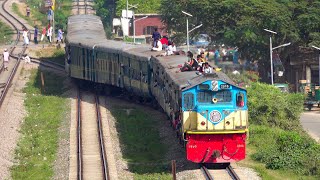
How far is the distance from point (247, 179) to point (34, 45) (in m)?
44.9

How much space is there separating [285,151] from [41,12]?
75317 millimetres

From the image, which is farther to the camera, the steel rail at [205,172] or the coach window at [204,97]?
the coach window at [204,97]

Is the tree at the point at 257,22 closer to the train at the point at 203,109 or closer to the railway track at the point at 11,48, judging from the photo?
the railway track at the point at 11,48

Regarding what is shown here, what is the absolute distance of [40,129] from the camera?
3988cm

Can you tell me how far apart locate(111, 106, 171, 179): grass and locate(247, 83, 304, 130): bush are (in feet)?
16.6

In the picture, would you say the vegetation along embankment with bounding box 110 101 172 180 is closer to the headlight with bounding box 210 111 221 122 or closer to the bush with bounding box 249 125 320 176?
the headlight with bounding box 210 111 221 122

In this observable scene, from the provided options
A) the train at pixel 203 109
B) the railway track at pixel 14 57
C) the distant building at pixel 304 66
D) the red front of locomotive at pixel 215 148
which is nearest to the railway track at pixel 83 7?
the railway track at pixel 14 57

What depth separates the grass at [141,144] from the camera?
31.1 metres

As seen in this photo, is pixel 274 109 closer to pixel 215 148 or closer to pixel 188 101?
pixel 215 148

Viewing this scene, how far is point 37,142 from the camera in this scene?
3684 cm

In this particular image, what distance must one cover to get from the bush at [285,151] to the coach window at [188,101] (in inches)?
163

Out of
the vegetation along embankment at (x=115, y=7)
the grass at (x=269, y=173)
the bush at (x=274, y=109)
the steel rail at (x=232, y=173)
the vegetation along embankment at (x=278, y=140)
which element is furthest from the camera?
the vegetation along embankment at (x=115, y=7)

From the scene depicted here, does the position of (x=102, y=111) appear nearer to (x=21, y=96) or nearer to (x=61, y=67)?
(x=21, y=96)

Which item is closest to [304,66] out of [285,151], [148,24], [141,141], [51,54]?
[51,54]
